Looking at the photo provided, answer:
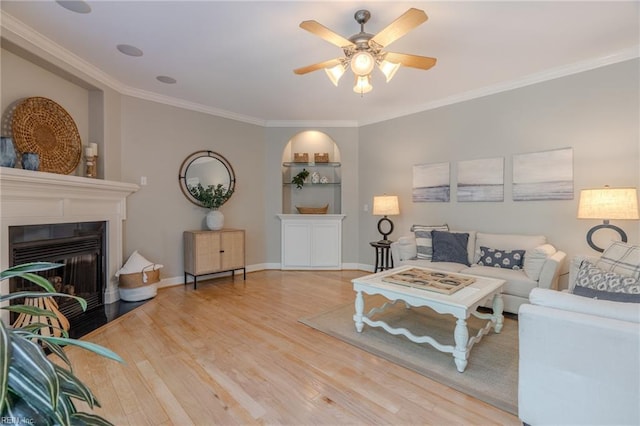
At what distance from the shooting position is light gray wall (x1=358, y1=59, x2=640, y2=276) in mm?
2846

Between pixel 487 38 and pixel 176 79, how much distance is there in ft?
10.4

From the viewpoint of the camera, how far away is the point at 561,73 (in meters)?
3.10

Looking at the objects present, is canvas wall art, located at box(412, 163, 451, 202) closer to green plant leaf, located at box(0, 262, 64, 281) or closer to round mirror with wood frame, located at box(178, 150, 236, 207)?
round mirror with wood frame, located at box(178, 150, 236, 207)

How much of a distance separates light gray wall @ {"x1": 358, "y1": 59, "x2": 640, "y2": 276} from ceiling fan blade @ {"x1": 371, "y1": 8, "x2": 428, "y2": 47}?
225 cm

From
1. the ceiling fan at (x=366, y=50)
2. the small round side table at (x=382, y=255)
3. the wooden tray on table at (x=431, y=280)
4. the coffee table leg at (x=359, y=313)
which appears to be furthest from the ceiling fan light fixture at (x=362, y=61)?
the small round side table at (x=382, y=255)

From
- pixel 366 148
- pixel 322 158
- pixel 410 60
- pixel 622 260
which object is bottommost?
pixel 622 260

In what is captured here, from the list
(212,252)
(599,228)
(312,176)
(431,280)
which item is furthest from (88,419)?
(312,176)

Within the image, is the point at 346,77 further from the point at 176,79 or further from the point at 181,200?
the point at 181,200

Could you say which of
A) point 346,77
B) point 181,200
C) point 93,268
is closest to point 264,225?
point 181,200

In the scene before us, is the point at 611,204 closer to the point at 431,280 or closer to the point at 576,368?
the point at 431,280

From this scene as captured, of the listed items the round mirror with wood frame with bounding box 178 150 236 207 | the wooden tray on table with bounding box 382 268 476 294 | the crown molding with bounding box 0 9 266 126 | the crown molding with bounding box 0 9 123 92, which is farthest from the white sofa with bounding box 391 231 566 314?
the crown molding with bounding box 0 9 123 92

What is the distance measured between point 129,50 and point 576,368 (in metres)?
3.88

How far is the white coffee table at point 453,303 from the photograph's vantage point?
193 centimetres

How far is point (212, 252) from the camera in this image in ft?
13.1
